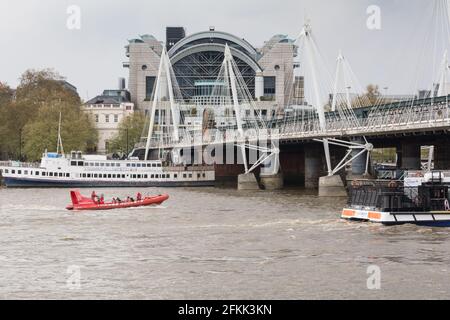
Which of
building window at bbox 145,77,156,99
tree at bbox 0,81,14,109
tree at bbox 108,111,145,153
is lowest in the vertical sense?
tree at bbox 108,111,145,153

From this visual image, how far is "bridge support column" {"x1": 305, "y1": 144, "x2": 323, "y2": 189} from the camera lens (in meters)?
112

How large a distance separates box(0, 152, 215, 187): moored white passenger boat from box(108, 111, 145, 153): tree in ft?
108

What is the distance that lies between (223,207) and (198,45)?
125m

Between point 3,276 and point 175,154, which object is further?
point 175,154

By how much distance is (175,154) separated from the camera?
140 m

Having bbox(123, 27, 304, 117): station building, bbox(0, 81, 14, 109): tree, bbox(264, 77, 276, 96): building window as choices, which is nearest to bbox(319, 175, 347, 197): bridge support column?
bbox(0, 81, 14, 109): tree

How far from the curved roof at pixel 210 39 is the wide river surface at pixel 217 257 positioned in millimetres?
134000

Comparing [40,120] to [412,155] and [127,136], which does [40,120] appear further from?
[412,155]

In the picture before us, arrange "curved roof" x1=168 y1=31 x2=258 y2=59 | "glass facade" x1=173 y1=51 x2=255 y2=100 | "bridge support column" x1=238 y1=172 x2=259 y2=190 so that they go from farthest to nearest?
"glass facade" x1=173 y1=51 x2=255 y2=100 → "curved roof" x1=168 y1=31 x2=258 y2=59 → "bridge support column" x1=238 y1=172 x2=259 y2=190

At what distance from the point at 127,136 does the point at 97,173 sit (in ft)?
131

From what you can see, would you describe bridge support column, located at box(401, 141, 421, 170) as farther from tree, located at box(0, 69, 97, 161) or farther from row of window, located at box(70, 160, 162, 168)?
tree, located at box(0, 69, 97, 161)

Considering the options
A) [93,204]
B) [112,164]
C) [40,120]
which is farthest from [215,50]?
[93,204]
